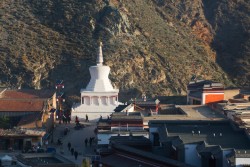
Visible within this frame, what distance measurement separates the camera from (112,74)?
66.4 metres

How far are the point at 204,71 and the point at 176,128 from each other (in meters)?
44.6

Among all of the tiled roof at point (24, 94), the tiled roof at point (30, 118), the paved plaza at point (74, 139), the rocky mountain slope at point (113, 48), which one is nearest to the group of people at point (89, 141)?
the paved plaza at point (74, 139)

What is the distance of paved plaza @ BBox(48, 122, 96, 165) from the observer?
38750 mm

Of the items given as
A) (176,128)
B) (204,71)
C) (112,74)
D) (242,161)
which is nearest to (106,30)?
(112,74)

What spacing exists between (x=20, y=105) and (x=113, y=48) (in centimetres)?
2257

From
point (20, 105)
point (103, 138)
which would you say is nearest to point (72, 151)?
point (103, 138)

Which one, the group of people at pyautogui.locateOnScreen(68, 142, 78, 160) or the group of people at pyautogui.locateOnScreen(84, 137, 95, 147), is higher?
the group of people at pyautogui.locateOnScreen(84, 137, 95, 147)

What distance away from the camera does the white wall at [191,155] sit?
1063 inches

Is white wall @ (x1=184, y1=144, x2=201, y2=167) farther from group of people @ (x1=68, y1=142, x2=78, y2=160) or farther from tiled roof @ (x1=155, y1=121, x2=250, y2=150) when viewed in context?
group of people @ (x1=68, y1=142, x2=78, y2=160)

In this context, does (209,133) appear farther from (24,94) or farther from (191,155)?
(24,94)

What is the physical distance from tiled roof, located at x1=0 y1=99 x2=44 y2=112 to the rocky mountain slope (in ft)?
48.0

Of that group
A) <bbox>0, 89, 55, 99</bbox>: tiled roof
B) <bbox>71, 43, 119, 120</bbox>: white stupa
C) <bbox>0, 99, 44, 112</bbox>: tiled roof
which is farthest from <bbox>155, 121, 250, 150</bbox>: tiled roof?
<bbox>71, 43, 119, 120</bbox>: white stupa

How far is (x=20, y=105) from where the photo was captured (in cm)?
4778

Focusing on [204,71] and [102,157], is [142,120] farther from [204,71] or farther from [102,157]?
[204,71]
